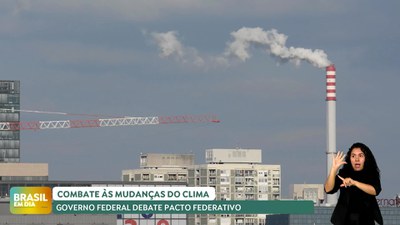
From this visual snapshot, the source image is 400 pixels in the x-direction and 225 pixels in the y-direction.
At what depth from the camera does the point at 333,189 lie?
12.8 meters

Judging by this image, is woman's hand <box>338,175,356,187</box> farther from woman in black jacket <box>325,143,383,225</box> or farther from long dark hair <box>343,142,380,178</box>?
long dark hair <box>343,142,380,178</box>

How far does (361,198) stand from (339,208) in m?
0.28

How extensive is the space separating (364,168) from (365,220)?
55 centimetres

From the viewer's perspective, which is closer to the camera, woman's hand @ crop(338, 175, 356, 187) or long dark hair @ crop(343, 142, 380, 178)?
long dark hair @ crop(343, 142, 380, 178)

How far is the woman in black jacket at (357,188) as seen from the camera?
12.4 meters

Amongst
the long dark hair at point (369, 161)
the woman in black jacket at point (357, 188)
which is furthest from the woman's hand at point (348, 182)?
the long dark hair at point (369, 161)

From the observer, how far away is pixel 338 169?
12773 millimetres

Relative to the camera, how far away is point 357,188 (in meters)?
12.6

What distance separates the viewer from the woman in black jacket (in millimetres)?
12445

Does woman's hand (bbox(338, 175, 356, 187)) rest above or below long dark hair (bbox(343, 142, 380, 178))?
below

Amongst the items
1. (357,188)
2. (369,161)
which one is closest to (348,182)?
(357,188)

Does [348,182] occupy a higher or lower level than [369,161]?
lower

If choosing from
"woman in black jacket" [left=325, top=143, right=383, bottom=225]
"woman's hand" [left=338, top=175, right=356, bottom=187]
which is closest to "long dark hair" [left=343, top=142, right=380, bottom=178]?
"woman in black jacket" [left=325, top=143, right=383, bottom=225]

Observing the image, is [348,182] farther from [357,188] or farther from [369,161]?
[369,161]
